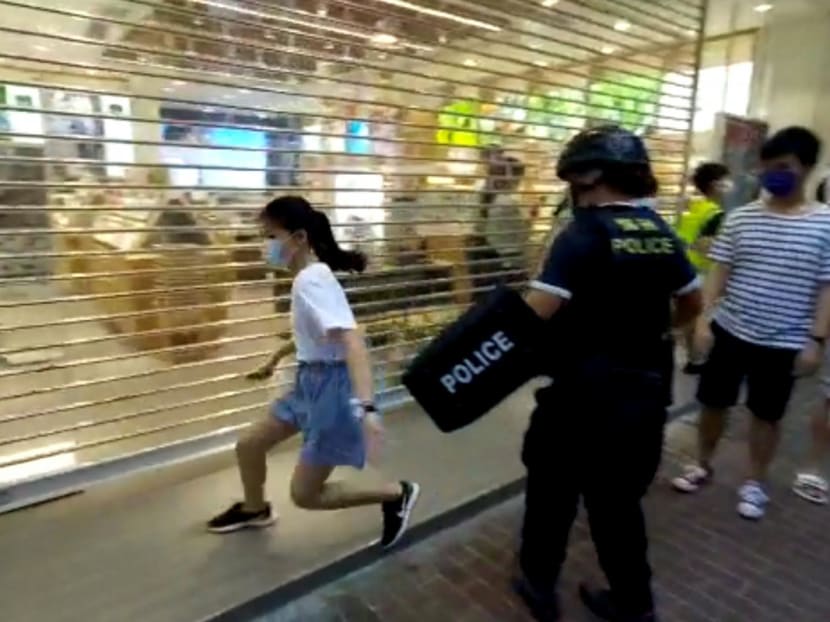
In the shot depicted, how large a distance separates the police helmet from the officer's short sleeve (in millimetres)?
209

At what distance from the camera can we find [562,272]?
1.82 metres

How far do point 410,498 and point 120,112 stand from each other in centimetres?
198

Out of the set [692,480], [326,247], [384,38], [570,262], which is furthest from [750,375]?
[384,38]

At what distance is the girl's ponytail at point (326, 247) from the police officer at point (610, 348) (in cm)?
77

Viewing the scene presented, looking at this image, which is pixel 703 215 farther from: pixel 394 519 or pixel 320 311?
pixel 320 311

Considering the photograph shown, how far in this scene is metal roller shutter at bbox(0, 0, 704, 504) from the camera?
2746 millimetres

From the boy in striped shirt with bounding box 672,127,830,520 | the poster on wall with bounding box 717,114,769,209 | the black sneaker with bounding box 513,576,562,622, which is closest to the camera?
A: the black sneaker with bounding box 513,576,562,622

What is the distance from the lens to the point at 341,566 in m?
2.48

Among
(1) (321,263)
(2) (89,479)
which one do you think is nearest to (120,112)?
(1) (321,263)

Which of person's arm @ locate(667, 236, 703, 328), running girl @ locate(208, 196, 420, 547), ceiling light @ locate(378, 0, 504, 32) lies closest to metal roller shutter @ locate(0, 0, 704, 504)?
ceiling light @ locate(378, 0, 504, 32)

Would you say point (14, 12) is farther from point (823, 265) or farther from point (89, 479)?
point (823, 265)

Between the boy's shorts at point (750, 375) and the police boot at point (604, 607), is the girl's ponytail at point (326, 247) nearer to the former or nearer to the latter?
the police boot at point (604, 607)

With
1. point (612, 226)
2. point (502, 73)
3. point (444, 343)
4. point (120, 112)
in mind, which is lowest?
point (444, 343)

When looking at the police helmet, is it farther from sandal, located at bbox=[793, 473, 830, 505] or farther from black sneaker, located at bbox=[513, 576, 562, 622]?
sandal, located at bbox=[793, 473, 830, 505]
